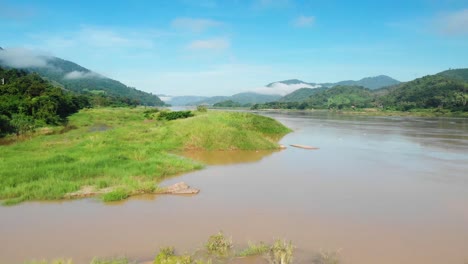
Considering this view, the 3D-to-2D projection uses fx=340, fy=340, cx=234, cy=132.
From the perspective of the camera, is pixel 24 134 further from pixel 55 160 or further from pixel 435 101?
pixel 435 101

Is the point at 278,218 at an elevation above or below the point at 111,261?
below

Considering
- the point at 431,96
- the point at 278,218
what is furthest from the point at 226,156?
the point at 431,96

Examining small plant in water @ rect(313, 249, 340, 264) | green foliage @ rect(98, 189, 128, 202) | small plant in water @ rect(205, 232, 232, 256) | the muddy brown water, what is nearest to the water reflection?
the muddy brown water

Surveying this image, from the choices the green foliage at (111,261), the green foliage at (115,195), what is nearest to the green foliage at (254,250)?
the green foliage at (111,261)

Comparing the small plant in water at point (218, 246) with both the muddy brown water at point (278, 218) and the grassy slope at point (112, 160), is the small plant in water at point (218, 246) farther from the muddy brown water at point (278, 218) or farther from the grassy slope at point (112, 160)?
the grassy slope at point (112, 160)

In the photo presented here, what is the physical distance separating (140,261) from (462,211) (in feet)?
37.1

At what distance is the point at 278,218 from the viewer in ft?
37.0

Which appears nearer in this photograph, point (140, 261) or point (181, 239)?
point (140, 261)

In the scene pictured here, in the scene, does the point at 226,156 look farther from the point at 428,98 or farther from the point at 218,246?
the point at 428,98

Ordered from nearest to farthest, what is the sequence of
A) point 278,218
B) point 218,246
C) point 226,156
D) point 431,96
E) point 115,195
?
point 218,246 < point 278,218 < point 115,195 < point 226,156 < point 431,96

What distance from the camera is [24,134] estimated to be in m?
33.3

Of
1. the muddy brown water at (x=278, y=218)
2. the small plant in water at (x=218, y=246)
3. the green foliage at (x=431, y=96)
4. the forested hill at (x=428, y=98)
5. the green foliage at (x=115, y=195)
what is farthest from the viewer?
the green foliage at (x=431, y=96)

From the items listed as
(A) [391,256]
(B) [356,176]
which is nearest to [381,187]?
(B) [356,176]

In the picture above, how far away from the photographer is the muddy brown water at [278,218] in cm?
890
